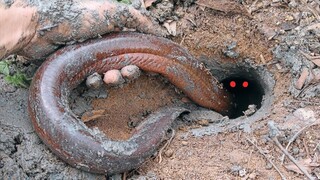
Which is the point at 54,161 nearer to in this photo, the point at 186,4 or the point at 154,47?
the point at 154,47

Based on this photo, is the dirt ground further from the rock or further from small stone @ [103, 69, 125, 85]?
small stone @ [103, 69, 125, 85]

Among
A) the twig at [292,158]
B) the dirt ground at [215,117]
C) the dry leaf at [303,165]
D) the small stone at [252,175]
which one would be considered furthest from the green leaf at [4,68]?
the dry leaf at [303,165]

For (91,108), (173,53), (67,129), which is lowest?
(91,108)

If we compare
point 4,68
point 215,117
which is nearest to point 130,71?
point 215,117

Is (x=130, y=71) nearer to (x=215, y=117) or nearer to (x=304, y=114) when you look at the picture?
(x=215, y=117)

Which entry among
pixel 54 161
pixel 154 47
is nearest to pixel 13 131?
pixel 54 161

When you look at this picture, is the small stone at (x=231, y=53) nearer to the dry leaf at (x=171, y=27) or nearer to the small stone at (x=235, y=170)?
the dry leaf at (x=171, y=27)

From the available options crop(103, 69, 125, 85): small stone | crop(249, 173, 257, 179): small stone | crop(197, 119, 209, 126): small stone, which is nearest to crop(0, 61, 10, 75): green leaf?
crop(103, 69, 125, 85): small stone
